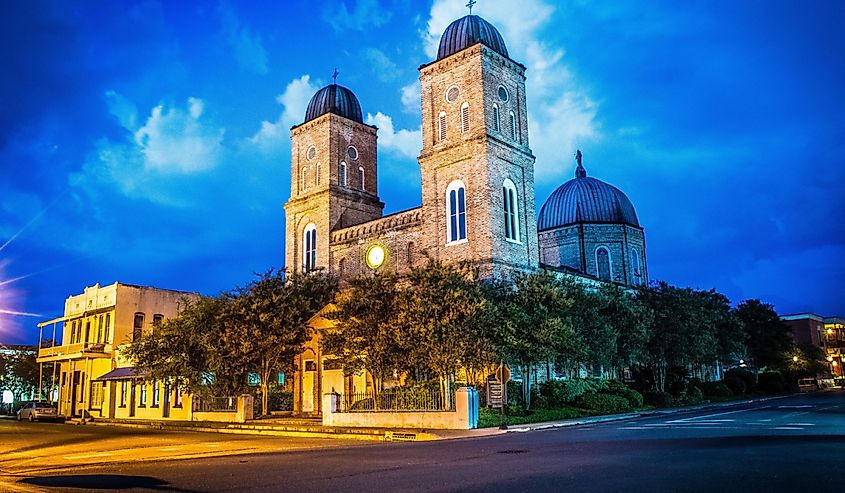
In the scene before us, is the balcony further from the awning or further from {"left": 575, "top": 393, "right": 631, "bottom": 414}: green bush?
{"left": 575, "top": 393, "right": 631, "bottom": 414}: green bush

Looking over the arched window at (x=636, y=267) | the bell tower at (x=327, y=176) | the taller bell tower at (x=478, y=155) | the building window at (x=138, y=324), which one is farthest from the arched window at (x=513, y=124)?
the building window at (x=138, y=324)

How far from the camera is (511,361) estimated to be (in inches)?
1276

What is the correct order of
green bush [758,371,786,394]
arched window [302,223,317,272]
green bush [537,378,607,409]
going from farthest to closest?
green bush [758,371,786,394] < arched window [302,223,317,272] < green bush [537,378,607,409]

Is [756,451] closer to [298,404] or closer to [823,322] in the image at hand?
[298,404]

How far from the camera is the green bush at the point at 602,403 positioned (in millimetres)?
33531

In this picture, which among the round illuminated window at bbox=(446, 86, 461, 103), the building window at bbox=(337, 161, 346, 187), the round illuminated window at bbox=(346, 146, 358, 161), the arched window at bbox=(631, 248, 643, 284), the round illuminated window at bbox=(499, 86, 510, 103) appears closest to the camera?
the round illuminated window at bbox=(446, 86, 461, 103)

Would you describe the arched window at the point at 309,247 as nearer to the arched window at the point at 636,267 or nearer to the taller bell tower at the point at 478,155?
the taller bell tower at the point at 478,155

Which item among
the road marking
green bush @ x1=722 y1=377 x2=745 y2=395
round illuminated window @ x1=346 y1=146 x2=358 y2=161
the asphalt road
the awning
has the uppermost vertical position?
round illuminated window @ x1=346 y1=146 x2=358 y2=161

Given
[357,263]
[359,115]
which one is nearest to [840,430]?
[357,263]

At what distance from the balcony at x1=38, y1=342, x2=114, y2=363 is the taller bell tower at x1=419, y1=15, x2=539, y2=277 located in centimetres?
2550

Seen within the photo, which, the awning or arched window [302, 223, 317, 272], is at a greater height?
arched window [302, 223, 317, 272]

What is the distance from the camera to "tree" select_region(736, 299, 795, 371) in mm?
64312

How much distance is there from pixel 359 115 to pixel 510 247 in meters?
20.6

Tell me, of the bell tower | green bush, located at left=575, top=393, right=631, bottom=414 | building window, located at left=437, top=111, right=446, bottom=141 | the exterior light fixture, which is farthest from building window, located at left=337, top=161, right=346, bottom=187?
green bush, located at left=575, top=393, right=631, bottom=414
